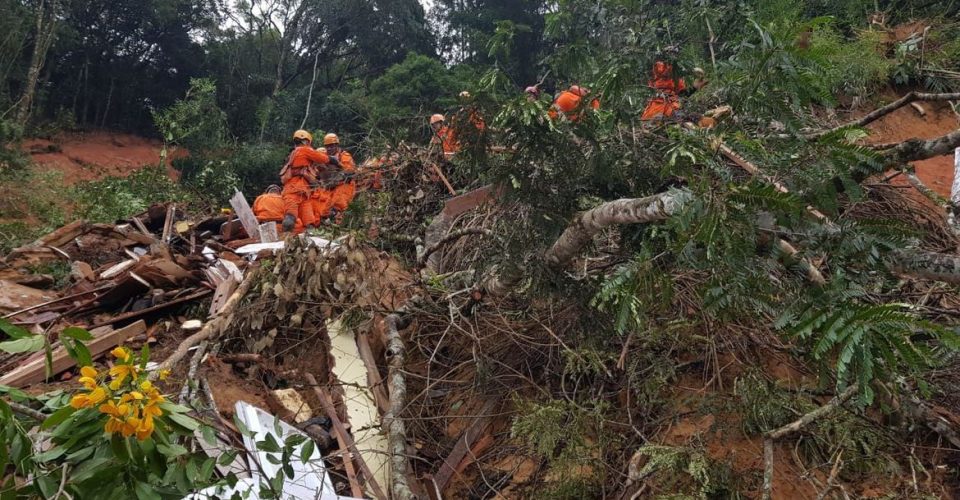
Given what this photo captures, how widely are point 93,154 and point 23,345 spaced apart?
64.2ft

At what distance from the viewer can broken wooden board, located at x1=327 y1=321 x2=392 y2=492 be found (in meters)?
3.48

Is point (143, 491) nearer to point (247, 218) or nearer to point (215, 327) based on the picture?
point (215, 327)

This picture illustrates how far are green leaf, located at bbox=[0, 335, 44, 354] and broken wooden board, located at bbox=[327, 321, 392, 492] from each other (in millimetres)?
1878

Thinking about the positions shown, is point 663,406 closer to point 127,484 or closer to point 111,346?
point 127,484

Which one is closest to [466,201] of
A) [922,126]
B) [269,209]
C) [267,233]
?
[267,233]

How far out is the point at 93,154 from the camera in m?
17.9

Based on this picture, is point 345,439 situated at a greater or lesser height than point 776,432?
lesser

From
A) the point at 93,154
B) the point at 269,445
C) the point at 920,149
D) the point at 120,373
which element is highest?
the point at 93,154

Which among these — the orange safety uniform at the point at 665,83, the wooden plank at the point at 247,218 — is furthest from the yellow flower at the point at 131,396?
the wooden plank at the point at 247,218

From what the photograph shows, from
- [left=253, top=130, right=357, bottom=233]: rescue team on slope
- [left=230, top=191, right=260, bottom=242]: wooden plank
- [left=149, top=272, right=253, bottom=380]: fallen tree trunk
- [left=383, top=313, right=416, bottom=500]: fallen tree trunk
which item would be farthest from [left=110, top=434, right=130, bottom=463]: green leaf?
[left=253, top=130, right=357, bottom=233]: rescue team on slope

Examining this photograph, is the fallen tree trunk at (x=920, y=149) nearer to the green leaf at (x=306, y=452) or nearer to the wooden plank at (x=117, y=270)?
the green leaf at (x=306, y=452)

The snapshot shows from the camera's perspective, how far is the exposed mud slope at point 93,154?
16016mm

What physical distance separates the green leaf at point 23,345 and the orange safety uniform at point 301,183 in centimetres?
615

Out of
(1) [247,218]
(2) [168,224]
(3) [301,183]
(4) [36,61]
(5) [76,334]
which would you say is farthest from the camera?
(4) [36,61]
